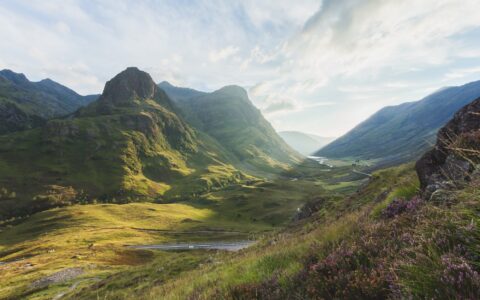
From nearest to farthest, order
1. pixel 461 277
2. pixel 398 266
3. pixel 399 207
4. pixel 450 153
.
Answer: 1. pixel 461 277
2. pixel 398 266
3. pixel 399 207
4. pixel 450 153

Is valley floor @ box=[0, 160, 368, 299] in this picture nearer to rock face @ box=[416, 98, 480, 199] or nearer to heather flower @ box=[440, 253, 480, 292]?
rock face @ box=[416, 98, 480, 199]

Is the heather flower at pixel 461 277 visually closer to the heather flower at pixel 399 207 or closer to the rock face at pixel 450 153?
the heather flower at pixel 399 207

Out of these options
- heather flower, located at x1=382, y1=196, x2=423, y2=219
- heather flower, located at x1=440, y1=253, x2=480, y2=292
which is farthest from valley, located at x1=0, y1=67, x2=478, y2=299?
heather flower, located at x1=440, y1=253, x2=480, y2=292

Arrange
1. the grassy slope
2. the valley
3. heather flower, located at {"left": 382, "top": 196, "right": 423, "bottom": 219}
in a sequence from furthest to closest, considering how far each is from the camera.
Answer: heather flower, located at {"left": 382, "top": 196, "right": 423, "bottom": 219} → the valley → the grassy slope

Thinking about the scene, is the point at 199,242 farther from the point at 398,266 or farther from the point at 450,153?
the point at 398,266

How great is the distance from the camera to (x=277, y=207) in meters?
175

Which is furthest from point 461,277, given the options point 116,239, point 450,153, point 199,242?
point 116,239

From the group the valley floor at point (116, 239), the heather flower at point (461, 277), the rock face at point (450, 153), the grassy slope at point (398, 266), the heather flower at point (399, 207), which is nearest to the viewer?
the heather flower at point (461, 277)

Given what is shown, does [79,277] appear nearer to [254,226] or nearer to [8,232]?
[254,226]

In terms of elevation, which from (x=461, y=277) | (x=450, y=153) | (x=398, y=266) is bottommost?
(x=398, y=266)

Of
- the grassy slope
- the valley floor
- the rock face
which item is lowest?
the valley floor

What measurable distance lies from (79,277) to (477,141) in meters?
60.5

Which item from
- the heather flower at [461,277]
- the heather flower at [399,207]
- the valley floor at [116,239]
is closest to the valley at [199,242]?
the heather flower at [399,207]

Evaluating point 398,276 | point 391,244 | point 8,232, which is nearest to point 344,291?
point 398,276
